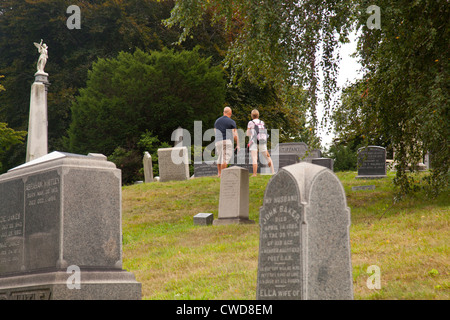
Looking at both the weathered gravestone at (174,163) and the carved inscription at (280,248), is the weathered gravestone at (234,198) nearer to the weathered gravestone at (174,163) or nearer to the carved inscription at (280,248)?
the carved inscription at (280,248)

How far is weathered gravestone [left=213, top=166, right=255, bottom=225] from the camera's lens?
43.1ft

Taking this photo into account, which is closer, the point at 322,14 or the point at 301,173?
the point at 301,173

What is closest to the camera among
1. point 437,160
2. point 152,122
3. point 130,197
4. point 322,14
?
point 437,160

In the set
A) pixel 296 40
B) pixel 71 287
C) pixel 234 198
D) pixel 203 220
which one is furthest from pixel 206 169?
pixel 71 287

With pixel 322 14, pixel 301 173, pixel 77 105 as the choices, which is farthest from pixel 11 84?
Answer: pixel 301 173

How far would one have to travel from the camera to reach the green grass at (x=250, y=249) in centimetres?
755

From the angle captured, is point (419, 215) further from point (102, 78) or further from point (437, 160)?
point (102, 78)

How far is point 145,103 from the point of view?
1065 inches

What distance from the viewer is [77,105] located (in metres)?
28.6

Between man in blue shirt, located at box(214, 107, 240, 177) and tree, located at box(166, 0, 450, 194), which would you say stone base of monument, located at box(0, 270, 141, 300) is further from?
man in blue shirt, located at box(214, 107, 240, 177)

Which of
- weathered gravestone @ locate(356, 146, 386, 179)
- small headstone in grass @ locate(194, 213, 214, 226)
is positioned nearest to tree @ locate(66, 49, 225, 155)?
weathered gravestone @ locate(356, 146, 386, 179)

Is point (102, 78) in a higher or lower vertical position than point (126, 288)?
higher

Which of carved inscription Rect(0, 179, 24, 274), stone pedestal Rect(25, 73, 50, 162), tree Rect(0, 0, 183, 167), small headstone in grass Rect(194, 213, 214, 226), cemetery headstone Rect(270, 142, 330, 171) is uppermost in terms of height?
tree Rect(0, 0, 183, 167)
